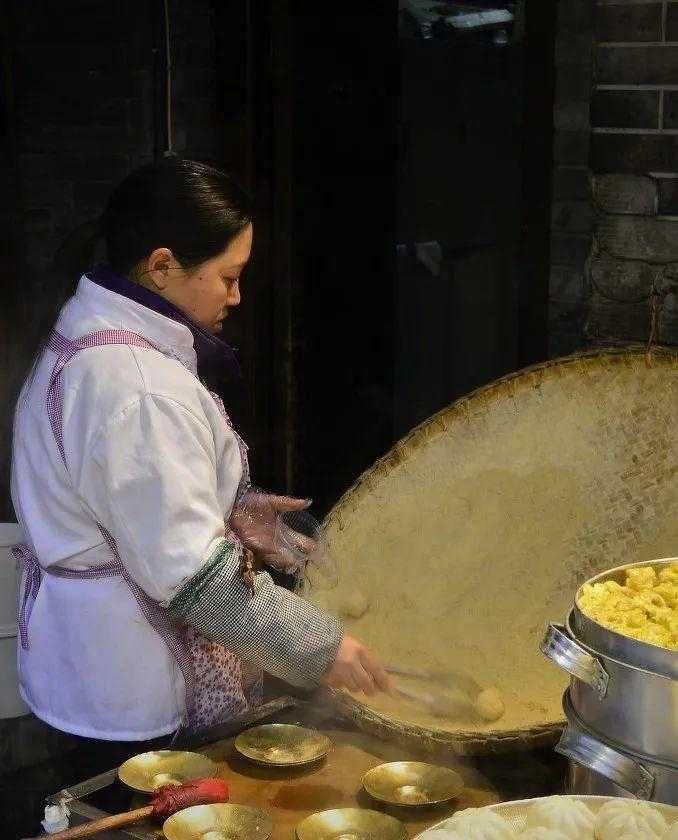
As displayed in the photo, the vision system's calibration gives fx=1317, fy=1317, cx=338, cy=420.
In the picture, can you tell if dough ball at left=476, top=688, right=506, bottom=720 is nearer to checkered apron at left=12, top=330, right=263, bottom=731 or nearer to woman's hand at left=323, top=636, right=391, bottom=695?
woman's hand at left=323, top=636, right=391, bottom=695

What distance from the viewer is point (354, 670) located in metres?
2.62

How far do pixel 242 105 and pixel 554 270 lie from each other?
121 centimetres

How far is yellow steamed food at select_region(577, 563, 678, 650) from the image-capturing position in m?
2.12

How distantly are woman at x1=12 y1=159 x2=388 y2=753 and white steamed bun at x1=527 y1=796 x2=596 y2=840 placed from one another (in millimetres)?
699

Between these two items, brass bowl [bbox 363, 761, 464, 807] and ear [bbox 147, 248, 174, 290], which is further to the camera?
ear [bbox 147, 248, 174, 290]

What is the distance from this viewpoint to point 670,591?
7.50 feet

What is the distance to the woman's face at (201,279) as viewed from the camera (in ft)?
8.77

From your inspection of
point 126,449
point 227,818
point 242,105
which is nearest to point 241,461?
point 126,449

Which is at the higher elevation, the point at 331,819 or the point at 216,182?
the point at 216,182

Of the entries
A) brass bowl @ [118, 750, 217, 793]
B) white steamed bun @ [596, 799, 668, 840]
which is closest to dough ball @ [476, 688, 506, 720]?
brass bowl @ [118, 750, 217, 793]

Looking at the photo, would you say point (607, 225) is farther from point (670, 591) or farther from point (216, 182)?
point (670, 591)

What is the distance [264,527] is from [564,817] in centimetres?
123

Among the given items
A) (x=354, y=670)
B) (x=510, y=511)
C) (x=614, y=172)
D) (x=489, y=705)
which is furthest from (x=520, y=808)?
(x=614, y=172)

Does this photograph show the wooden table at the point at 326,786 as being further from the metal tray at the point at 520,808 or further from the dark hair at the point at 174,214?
the dark hair at the point at 174,214
